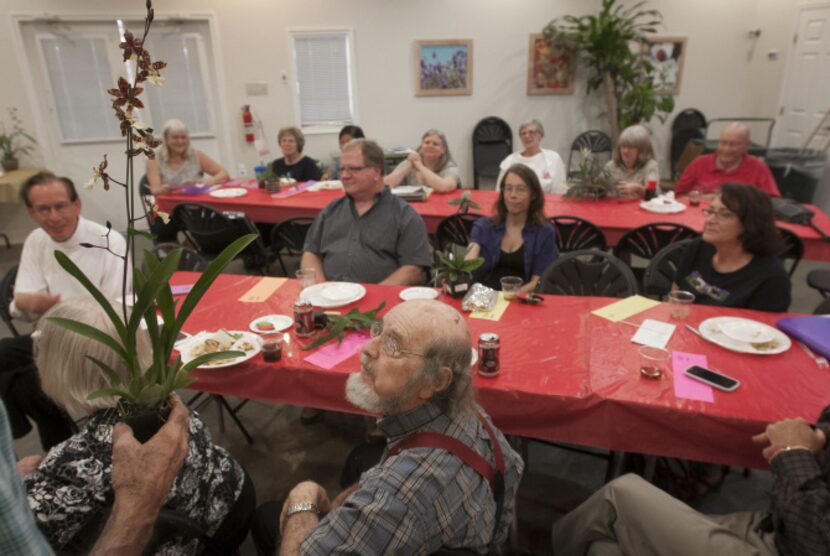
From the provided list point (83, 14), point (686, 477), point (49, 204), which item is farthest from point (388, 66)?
point (686, 477)

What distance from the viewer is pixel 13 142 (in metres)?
5.97

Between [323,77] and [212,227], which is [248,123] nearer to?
[323,77]

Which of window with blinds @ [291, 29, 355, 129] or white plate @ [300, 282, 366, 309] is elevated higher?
window with blinds @ [291, 29, 355, 129]

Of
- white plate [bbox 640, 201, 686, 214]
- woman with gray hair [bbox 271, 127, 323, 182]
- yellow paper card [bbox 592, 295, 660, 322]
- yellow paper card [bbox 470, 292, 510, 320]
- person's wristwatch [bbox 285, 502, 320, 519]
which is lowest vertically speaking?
person's wristwatch [bbox 285, 502, 320, 519]

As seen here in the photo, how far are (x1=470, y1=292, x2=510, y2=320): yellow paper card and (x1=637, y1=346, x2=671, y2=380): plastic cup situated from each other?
1.86 ft

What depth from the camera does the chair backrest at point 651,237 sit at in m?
3.24

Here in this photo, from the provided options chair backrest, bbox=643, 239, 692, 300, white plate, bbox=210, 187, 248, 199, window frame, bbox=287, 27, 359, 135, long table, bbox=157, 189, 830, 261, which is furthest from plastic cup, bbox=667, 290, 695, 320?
window frame, bbox=287, 27, 359, 135

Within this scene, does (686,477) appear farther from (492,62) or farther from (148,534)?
(492,62)

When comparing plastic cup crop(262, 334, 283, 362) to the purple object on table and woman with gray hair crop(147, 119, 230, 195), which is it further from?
woman with gray hair crop(147, 119, 230, 195)

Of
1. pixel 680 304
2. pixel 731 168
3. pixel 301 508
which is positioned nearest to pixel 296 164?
pixel 731 168

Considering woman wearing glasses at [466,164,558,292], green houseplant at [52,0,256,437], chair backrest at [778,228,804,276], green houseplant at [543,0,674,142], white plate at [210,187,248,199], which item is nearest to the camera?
green houseplant at [52,0,256,437]

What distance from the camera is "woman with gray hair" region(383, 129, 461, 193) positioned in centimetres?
451

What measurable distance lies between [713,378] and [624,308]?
0.56 m

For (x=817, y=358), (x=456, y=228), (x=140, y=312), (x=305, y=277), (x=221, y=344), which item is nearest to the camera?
(x=140, y=312)
